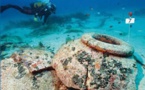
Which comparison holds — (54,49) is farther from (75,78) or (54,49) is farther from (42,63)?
(75,78)

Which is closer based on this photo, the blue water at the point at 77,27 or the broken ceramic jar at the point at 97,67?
the broken ceramic jar at the point at 97,67

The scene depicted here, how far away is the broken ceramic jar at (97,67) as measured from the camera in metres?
4.73

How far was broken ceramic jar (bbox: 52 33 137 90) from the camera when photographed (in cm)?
473

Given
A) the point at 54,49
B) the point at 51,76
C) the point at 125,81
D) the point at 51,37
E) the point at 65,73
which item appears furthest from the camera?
the point at 51,37

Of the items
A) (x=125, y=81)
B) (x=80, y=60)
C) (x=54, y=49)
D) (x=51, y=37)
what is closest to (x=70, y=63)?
(x=80, y=60)

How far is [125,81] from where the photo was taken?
4.75 metres

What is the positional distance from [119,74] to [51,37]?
26.8 feet

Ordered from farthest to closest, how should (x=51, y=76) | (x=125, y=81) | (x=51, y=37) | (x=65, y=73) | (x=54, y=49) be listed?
(x=51, y=37)
(x=54, y=49)
(x=51, y=76)
(x=65, y=73)
(x=125, y=81)

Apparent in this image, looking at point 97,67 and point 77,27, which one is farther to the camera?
point 77,27

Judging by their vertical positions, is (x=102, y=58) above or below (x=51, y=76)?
above

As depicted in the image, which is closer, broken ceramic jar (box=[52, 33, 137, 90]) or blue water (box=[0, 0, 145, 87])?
broken ceramic jar (box=[52, 33, 137, 90])

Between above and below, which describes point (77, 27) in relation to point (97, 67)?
above

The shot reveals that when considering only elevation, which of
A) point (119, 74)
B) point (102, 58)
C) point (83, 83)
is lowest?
point (83, 83)

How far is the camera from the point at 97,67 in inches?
192
